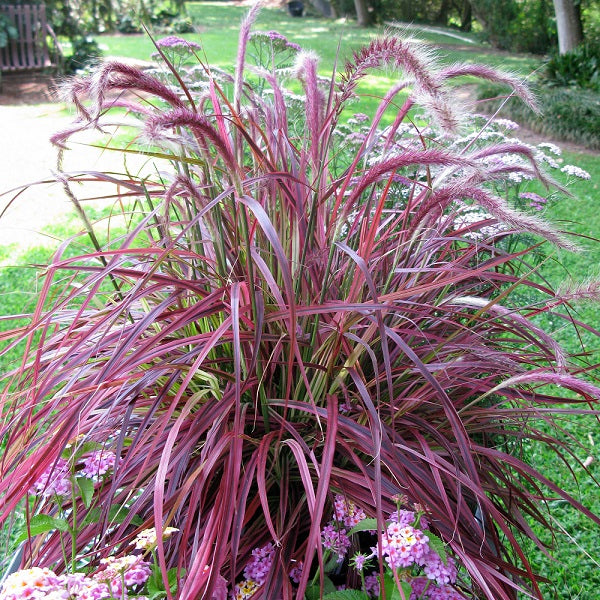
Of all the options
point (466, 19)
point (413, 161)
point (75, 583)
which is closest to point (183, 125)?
point (413, 161)

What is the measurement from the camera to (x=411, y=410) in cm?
156

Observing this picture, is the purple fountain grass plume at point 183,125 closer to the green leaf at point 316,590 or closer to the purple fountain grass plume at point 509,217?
the purple fountain grass plume at point 509,217

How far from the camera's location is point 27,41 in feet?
34.5

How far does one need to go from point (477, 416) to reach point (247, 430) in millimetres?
539

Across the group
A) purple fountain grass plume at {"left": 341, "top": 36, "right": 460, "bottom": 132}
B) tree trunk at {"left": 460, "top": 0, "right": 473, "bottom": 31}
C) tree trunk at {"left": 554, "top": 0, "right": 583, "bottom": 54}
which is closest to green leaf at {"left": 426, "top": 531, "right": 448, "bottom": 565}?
purple fountain grass plume at {"left": 341, "top": 36, "right": 460, "bottom": 132}

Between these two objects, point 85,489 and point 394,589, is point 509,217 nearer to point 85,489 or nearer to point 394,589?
point 394,589

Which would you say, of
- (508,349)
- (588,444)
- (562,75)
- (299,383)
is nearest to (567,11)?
(562,75)

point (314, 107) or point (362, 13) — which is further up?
point (362, 13)

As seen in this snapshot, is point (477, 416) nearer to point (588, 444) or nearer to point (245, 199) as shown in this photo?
point (245, 199)

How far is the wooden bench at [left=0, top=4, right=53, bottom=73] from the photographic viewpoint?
10445 mm

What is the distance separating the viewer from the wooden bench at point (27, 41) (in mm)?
10445

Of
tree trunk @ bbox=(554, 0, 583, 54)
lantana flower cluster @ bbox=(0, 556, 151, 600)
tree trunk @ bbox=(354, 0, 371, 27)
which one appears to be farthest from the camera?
tree trunk @ bbox=(354, 0, 371, 27)

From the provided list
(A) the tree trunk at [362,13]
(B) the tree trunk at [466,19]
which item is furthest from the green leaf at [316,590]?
(B) the tree trunk at [466,19]

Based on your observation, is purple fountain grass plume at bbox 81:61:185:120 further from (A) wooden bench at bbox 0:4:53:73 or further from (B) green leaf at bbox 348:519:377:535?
(A) wooden bench at bbox 0:4:53:73
